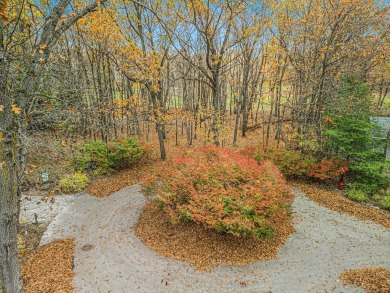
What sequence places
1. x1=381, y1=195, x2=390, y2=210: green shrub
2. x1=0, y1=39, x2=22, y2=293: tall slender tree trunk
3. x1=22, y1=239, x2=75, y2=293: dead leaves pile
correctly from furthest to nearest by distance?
1. x1=381, y1=195, x2=390, y2=210: green shrub
2. x1=22, y1=239, x2=75, y2=293: dead leaves pile
3. x1=0, y1=39, x2=22, y2=293: tall slender tree trunk

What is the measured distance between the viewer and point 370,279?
5.75m

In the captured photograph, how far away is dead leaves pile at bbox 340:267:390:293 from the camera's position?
547 cm

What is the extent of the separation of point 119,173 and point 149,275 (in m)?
7.91

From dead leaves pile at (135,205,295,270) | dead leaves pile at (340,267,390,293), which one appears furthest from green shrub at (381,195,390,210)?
dead leaves pile at (135,205,295,270)

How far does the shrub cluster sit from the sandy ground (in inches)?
103

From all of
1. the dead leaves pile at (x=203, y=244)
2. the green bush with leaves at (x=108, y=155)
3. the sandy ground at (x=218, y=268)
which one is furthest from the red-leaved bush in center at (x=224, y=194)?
the green bush with leaves at (x=108, y=155)

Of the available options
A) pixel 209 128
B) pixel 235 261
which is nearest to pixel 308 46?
pixel 209 128

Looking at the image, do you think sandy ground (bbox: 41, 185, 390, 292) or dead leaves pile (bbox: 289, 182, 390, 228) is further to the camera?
dead leaves pile (bbox: 289, 182, 390, 228)

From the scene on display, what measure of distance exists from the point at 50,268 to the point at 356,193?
12094 mm

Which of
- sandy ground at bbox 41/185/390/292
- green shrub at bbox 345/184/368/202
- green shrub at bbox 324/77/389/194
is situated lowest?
sandy ground at bbox 41/185/390/292

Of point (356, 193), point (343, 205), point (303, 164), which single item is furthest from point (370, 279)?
point (303, 164)

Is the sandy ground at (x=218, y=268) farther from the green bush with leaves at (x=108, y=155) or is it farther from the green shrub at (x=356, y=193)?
the green bush with leaves at (x=108, y=155)

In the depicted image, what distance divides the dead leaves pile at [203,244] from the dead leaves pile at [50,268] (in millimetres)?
2109

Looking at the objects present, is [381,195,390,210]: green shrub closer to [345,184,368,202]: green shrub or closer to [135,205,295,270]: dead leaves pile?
[345,184,368,202]: green shrub
